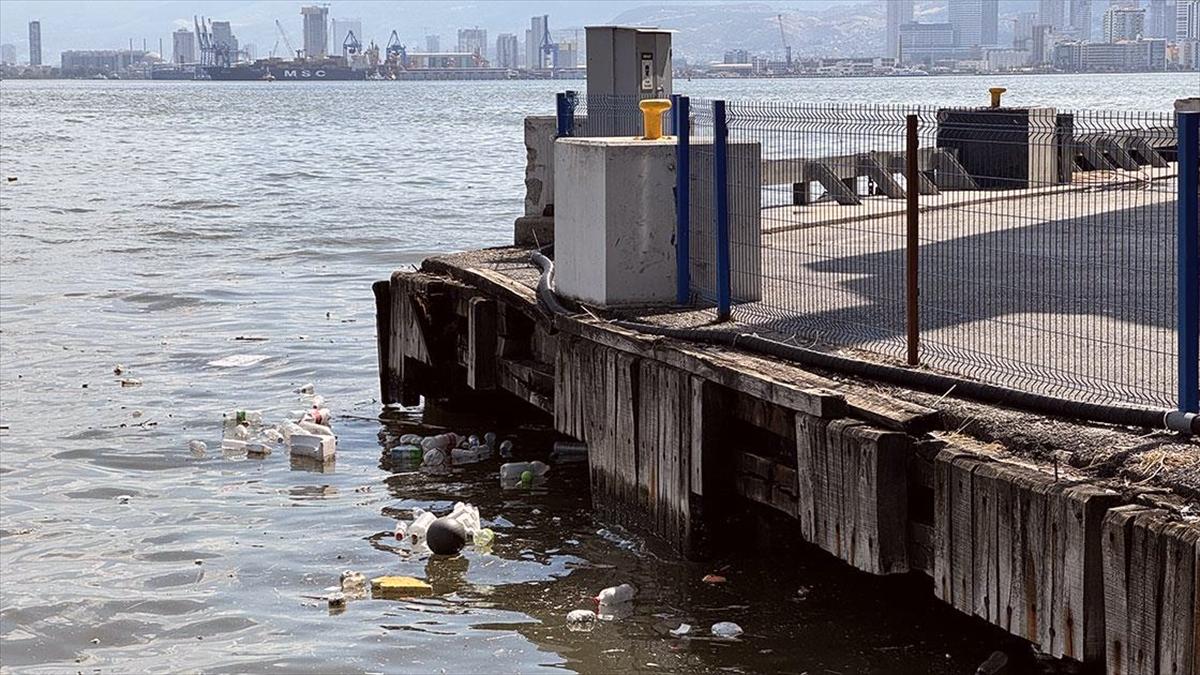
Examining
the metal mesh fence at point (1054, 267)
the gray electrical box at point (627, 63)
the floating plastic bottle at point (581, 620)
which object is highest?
the gray electrical box at point (627, 63)

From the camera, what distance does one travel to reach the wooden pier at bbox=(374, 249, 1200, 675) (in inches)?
294

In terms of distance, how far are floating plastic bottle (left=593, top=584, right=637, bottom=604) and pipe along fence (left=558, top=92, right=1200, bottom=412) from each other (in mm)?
1810

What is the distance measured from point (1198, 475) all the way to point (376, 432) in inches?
399

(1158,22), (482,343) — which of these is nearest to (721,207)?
(482,343)

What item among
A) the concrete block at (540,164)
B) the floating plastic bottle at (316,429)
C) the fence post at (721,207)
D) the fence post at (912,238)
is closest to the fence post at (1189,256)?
the fence post at (912,238)

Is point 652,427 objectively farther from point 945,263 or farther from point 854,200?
point 854,200

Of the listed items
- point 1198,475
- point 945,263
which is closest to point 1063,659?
point 1198,475

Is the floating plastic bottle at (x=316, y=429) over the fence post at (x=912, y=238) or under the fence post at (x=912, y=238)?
under

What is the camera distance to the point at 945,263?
1273cm

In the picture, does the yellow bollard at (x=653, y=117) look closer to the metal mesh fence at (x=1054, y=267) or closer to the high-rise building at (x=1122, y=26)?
the metal mesh fence at (x=1054, y=267)

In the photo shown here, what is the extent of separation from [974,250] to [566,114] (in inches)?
200

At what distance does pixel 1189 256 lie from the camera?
8.17 meters

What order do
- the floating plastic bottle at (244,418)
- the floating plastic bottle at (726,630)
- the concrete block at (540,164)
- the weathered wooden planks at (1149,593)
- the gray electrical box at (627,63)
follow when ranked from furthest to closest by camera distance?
the concrete block at (540,164), the gray electrical box at (627,63), the floating plastic bottle at (244,418), the floating plastic bottle at (726,630), the weathered wooden planks at (1149,593)

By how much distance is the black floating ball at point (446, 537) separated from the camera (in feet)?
40.4
